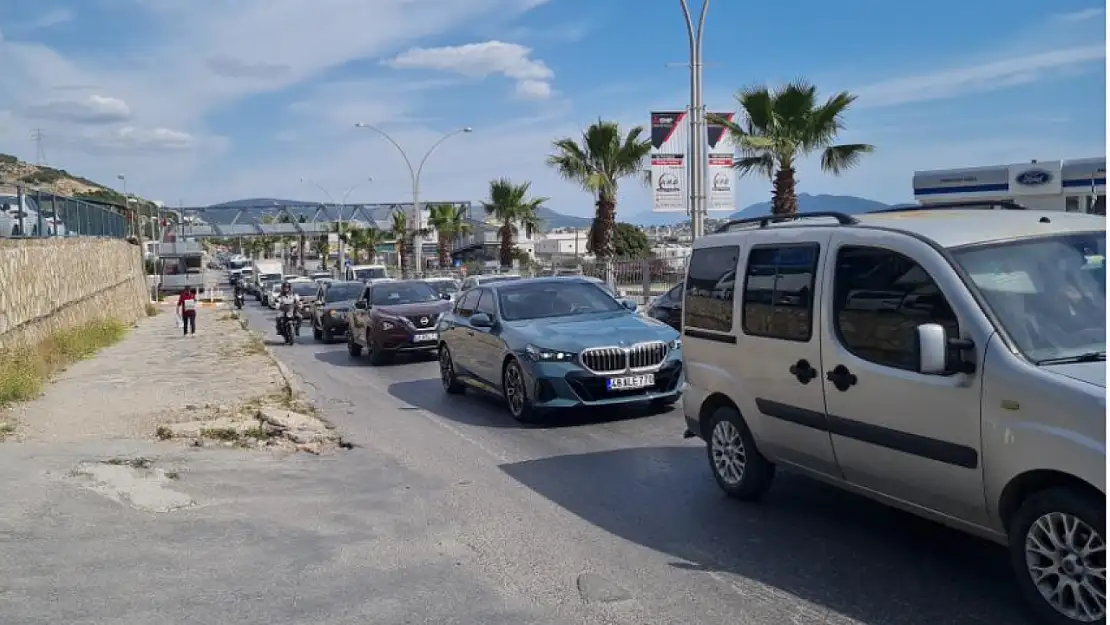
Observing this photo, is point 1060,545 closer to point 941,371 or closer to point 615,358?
Answer: point 941,371

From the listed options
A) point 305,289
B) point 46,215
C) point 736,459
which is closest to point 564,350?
point 736,459

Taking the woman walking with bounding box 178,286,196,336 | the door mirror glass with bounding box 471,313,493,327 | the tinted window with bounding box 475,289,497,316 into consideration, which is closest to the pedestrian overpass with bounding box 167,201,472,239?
the woman walking with bounding box 178,286,196,336

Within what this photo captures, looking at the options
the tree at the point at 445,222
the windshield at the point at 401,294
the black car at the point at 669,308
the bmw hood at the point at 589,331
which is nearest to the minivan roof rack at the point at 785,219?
the bmw hood at the point at 589,331

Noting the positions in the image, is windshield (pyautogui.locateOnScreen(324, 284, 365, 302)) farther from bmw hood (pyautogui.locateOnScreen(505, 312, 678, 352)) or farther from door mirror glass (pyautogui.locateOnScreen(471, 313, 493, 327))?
bmw hood (pyautogui.locateOnScreen(505, 312, 678, 352))

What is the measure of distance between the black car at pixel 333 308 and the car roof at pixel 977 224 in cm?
2036

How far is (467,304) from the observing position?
45.3ft

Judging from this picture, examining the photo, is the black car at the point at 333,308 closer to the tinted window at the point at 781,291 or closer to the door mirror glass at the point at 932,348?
the tinted window at the point at 781,291

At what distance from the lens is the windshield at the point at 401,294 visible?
20.2 m

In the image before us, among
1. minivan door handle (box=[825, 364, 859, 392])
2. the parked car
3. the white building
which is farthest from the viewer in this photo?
the white building

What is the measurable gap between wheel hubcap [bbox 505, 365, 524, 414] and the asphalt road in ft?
2.82

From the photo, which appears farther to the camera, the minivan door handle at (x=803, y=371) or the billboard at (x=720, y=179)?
the billboard at (x=720, y=179)

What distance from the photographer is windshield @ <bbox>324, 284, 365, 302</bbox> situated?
27189 millimetres

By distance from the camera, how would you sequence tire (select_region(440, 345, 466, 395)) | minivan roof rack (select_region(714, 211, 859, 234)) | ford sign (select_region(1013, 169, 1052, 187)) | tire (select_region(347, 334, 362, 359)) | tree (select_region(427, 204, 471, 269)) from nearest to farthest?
minivan roof rack (select_region(714, 211, 859, 234))
tire (select_region(440, 345, 466, 395))
tire (select_region(347, 334, 362, 359))
ford sign (select_region(1013, 169, 1052, 187))
tree (select_region(427, 204, 471, 269))

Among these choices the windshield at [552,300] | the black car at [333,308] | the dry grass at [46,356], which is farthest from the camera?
the black car at [333,308]
